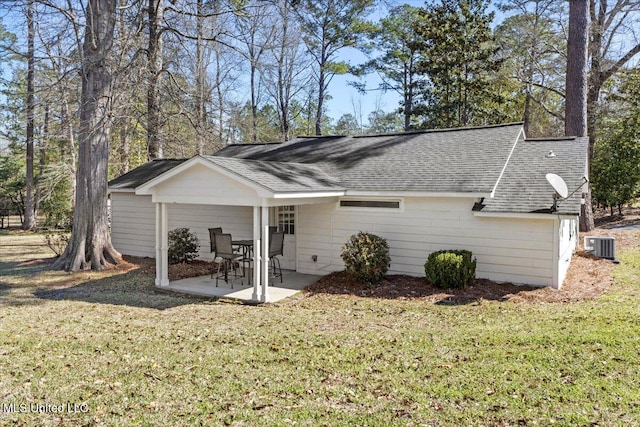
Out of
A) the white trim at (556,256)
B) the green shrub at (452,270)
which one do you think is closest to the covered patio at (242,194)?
the green shrub at (452,270)

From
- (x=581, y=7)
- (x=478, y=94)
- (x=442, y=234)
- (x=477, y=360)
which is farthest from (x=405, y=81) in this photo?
(x=477, y=360)

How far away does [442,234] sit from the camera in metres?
9.37

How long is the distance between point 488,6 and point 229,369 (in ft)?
79.6

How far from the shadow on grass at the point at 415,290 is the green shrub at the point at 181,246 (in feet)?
14.3

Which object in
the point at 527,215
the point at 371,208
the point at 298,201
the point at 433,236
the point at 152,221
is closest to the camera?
the point at 527,215

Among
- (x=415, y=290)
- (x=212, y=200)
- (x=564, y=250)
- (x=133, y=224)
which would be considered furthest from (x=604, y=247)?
(x=133, y=224)

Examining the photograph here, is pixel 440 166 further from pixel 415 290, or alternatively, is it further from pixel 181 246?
pixel 181 246

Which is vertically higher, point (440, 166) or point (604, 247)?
point (440, 166)

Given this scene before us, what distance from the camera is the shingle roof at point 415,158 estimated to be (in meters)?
9.41

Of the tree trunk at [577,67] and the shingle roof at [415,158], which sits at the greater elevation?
the tree trunk at [577,67]

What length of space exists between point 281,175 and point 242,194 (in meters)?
1.34

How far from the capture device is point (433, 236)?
9469 mm

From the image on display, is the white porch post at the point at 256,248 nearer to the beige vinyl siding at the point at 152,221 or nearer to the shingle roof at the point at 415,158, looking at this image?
the shingle roof at the point at 415,158

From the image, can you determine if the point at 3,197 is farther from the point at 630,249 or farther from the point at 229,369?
the point at 630,249
